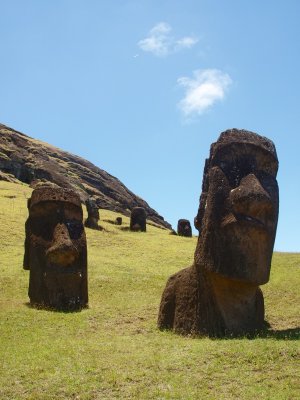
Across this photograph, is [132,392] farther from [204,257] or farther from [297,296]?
[297,296]

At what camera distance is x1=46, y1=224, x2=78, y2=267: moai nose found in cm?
1546

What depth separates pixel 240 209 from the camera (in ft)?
35.8

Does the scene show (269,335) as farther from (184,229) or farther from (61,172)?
(61,172)

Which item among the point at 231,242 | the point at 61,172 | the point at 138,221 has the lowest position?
the point at 231,242

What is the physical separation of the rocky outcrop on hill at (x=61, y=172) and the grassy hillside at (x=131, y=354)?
49.6 m

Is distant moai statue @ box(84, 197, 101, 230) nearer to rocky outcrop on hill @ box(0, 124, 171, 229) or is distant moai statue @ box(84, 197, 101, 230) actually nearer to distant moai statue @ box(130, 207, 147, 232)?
distant moai statue @ box(130, 207, 147, 232)

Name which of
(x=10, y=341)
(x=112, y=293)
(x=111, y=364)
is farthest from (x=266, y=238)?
(x=112, y=293)

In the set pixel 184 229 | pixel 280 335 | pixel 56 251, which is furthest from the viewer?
pixel 184 229

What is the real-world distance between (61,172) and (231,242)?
69430 mm

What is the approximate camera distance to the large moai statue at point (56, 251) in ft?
50.9

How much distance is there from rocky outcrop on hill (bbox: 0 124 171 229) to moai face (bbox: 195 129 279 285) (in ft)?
178

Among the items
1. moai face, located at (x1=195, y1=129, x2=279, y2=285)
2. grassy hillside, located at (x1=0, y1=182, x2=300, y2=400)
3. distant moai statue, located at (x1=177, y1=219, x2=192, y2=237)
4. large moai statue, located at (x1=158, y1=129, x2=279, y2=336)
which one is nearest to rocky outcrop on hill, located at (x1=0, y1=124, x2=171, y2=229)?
distant moai statue, located at (x1=177, y1=219, x2=192, y2=237)

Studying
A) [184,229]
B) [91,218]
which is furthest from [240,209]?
[184,229]

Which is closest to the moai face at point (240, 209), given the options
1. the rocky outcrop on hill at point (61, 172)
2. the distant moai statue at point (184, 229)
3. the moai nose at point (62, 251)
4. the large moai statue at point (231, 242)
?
the large moai statue at point (231, 242)
